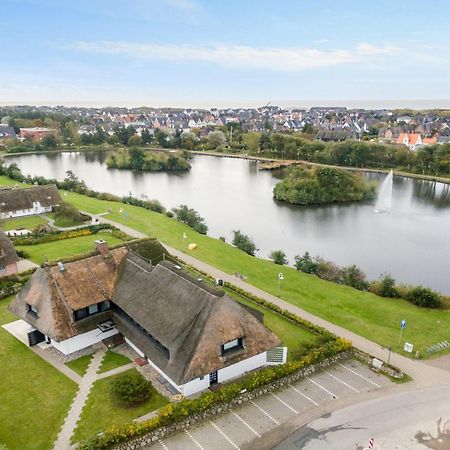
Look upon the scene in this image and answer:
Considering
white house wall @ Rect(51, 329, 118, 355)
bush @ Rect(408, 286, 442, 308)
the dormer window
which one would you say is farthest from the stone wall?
bush @ Rect(408, 286, 442, 308)

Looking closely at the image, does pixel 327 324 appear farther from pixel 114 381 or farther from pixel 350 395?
pixel 114 381

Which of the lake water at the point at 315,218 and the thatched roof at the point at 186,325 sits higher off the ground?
the thatched roof at the point at 186,325

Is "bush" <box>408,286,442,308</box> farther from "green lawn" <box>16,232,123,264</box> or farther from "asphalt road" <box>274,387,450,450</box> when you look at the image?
"green lawn" <box>16,232,123,264</box>

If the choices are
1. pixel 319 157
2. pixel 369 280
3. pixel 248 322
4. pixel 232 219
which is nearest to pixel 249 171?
pixel 319 157

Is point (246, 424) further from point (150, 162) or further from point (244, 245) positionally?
point (150, 162)

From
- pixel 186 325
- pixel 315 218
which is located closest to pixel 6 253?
pixel 186 325

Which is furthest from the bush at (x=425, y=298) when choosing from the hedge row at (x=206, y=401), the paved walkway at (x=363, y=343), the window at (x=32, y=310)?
the window at (x=32, y=310)

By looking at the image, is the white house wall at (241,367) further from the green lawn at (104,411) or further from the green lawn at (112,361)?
the green lawn at (112,361)
